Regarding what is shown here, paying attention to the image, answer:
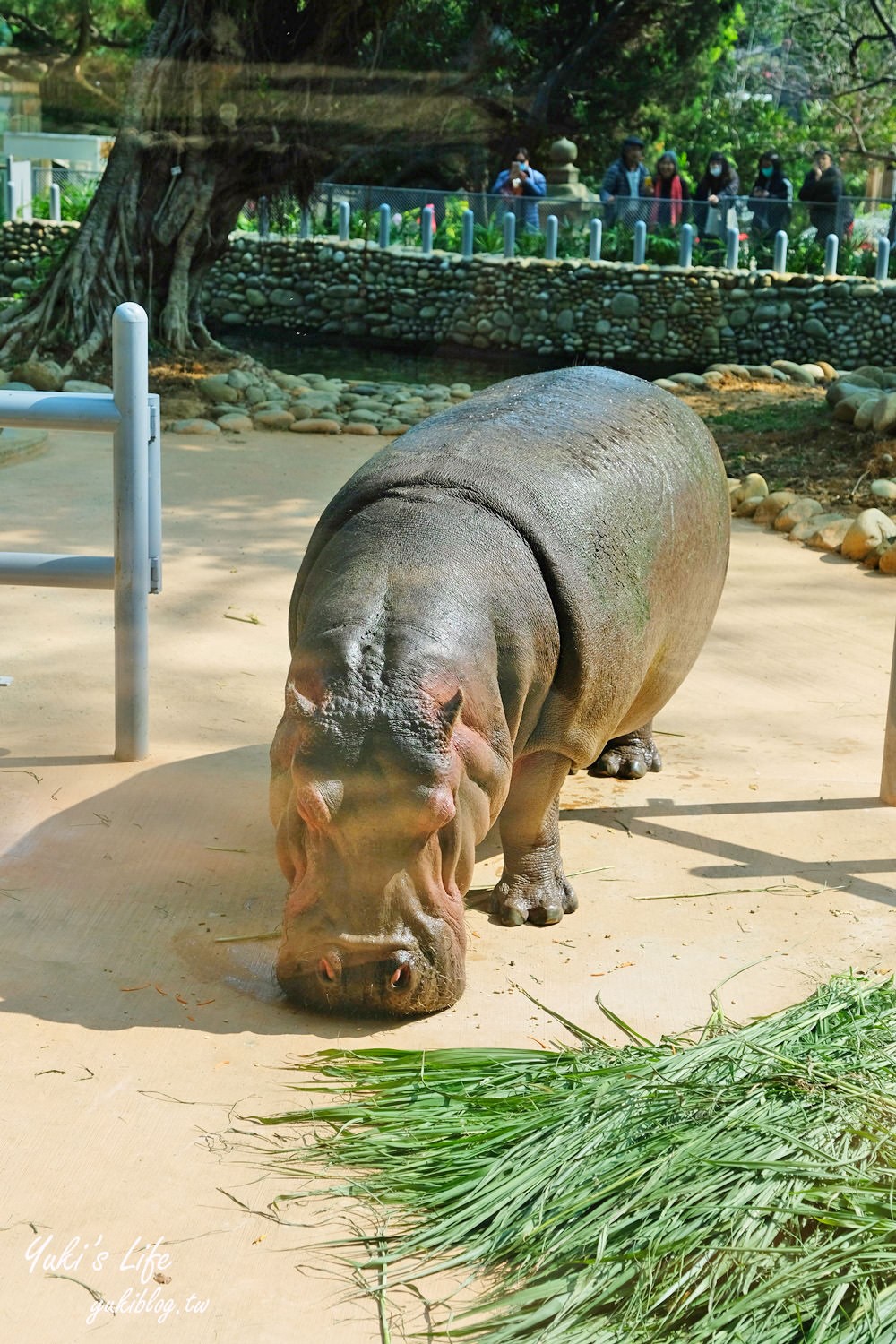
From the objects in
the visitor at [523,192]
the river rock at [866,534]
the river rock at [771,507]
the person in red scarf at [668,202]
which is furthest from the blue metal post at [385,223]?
the river rock at [866,534]

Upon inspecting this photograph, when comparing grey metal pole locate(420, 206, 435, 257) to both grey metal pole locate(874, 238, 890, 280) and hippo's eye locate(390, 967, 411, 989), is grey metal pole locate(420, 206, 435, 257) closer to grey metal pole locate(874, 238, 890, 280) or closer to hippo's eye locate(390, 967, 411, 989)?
grey metal pole locate(874, 238, 890, 280)

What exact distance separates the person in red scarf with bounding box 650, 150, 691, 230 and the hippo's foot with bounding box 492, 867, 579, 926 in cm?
1998

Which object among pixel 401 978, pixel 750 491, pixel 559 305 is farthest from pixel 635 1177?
pixel 559 305

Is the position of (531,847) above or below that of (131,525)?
below

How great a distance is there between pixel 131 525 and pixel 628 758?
1.88 metres

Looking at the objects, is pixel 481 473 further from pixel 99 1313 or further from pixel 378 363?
pixel 378 363

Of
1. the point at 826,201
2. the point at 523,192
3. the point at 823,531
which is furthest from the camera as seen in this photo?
the point at 523,192

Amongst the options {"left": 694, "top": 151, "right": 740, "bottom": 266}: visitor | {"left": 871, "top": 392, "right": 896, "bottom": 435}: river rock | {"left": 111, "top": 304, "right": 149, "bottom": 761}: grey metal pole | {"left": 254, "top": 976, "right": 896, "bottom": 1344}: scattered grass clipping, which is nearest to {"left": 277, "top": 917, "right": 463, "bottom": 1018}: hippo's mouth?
{"left": 254, "top": 976, "right": 896, "bottom": 1344}: scattered grass clipping

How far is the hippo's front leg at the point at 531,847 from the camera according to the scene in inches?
156

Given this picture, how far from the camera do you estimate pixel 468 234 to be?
2281cm

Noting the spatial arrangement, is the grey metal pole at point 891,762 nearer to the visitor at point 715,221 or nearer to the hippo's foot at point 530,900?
the hippo's foot at point 530,900

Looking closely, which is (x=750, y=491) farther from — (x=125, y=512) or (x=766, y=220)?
(x=766, y=220)

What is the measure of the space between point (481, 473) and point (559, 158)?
25.6 metres

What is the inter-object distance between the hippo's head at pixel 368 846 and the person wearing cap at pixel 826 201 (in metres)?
21.1
